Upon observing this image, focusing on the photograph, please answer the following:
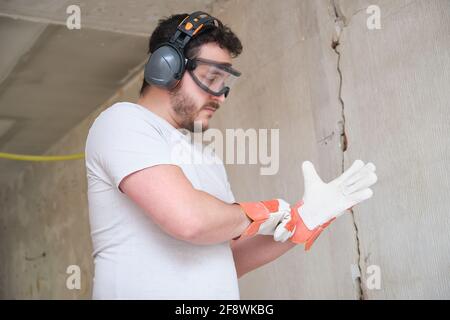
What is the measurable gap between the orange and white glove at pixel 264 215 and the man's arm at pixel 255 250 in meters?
0.13

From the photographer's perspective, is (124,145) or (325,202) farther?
(325,202)

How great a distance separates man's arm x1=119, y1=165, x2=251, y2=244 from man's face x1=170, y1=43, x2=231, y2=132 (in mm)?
349

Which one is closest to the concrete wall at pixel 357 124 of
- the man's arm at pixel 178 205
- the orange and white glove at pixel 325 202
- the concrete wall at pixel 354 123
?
the concrete wall at pixel 354 123

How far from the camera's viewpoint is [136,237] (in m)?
1.78

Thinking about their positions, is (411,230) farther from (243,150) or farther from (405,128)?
(243,150)

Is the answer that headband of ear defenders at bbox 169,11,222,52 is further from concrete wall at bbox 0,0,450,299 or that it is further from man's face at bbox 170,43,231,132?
concrete wall at bbox 0,0,450,299

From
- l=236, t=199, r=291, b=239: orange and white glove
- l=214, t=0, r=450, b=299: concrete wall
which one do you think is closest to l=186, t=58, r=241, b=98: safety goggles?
l=236, t=199, r=291, b=239: orange and white glove

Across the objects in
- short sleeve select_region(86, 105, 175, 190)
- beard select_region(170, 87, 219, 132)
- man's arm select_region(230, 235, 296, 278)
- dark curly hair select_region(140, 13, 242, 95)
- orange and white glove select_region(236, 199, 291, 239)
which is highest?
dark curly hair select_region(140, 13, 242, 95)

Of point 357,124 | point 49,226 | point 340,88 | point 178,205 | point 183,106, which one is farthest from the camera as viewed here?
point 49,226

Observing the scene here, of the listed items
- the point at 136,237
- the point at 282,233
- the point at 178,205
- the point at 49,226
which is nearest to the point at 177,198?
the point at 178,205

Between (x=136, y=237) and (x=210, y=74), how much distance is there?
0.59 meters

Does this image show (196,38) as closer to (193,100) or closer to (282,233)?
(193,100)

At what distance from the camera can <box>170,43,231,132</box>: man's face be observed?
2014 millimetres
